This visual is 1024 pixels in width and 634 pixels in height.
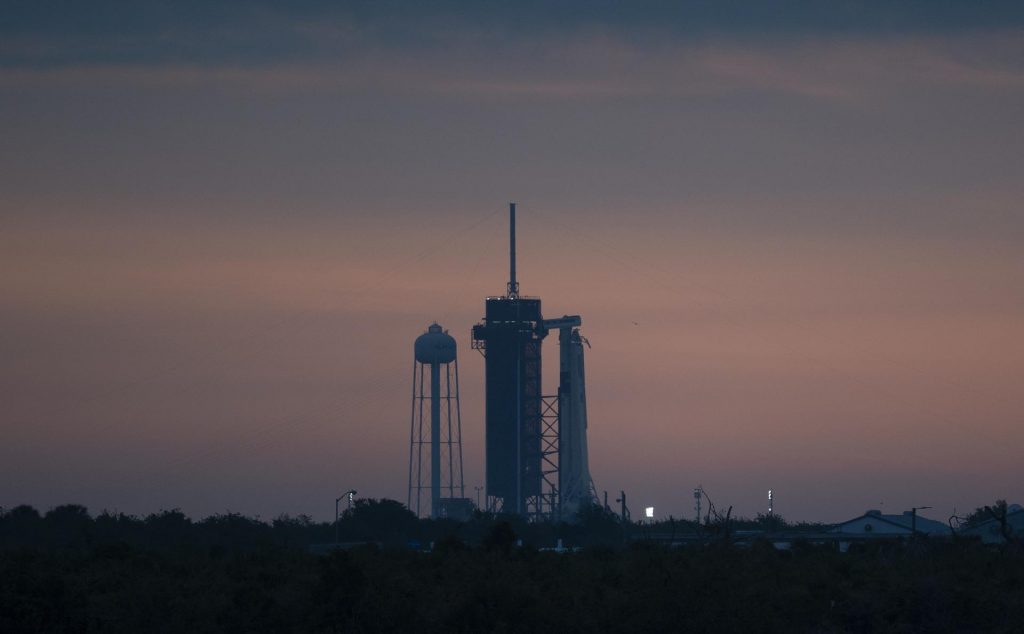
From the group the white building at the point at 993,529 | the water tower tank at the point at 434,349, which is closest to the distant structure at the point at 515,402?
the water tower tank at the point at 434,349

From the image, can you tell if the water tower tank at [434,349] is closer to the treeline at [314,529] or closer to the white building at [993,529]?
the treeline at [314,529]

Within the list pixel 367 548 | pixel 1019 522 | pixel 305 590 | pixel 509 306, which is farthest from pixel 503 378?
pixel 305 590

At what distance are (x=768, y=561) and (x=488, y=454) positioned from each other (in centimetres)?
11737

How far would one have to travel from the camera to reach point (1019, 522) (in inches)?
4119

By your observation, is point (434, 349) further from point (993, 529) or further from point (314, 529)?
point (993, 529)

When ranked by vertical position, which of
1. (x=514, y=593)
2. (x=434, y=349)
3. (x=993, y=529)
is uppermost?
(x=434, y=349)

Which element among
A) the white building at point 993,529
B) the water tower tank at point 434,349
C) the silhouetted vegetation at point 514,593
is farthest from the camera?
the water tower tank at point 434,349

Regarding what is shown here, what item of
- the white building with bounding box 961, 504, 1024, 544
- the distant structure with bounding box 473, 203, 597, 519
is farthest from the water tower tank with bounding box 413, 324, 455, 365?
the white building with bounding box 961, 504, 1024, 544

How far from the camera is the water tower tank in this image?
160m

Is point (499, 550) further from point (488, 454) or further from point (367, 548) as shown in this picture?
point (488, 454)

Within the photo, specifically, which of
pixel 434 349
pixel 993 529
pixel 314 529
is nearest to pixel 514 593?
pixel 993 529

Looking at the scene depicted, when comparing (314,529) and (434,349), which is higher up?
(434,349)

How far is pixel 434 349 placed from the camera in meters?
160

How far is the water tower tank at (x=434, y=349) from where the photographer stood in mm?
160125
